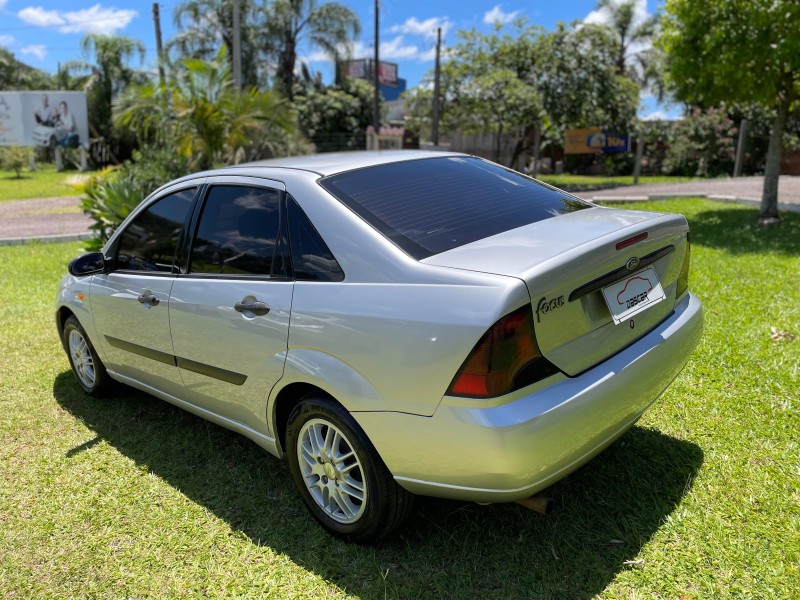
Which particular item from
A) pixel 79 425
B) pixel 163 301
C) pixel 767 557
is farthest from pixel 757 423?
pixel 79 425

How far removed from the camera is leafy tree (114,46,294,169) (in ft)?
37.2

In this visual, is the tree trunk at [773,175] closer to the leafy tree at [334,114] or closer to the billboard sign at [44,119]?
the leafy tree at [334,114]

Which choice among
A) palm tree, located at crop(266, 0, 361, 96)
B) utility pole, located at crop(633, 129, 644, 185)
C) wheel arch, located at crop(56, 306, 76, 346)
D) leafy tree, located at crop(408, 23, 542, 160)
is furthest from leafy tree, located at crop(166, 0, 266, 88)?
wheel arch, located at crop(56, 306, 76, 346)

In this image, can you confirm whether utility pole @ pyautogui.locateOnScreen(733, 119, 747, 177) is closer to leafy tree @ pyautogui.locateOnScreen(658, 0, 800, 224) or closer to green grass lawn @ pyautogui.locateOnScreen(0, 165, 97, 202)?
leafy tree @ pyautogui.locateOnScreen(658, 0, 800, 224)

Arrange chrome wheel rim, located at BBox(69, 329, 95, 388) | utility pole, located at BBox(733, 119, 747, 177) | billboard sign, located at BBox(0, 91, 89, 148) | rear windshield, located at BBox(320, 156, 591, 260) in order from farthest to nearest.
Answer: billboard sign, located at BBox(0, 91, 89, 148) < utility pole, located at BBox(733, 119, 747, 177) < chrome wheel rim, located at BBox(69, 329, 95, 388) < rear windshield, located at BBox(320, 156, 591, 260)

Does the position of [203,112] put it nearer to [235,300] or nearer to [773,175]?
[235,300]

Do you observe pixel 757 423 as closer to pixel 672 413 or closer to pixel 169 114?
pixel 672 413

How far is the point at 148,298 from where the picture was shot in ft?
11.7

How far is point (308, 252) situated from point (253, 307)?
37 cm

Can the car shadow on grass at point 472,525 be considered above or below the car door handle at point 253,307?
below

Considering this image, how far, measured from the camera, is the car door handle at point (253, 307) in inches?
112

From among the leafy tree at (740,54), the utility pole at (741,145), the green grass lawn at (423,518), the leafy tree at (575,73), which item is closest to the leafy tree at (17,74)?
the leafy tree at (575,73)

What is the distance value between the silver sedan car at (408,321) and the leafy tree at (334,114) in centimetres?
2816

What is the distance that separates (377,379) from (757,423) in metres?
2.41
